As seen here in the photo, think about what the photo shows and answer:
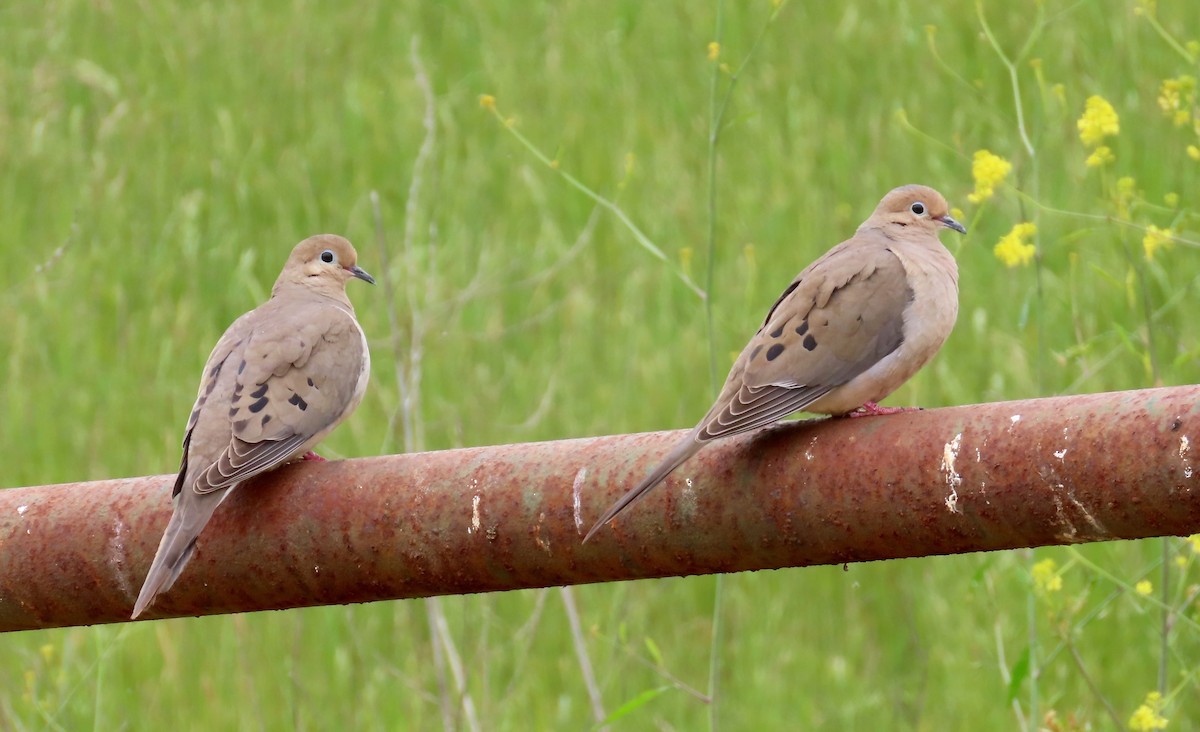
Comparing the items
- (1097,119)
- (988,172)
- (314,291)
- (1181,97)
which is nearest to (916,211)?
(988,172)

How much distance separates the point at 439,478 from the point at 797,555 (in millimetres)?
550

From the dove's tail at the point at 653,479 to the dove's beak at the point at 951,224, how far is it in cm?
158

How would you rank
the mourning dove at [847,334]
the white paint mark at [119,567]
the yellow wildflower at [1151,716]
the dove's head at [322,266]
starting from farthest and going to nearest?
1. the dove's head at [322,266]
2. the yellow wildflower at [1151,716]
3. the mourning dove at [847,334]
4. the white paint mark at [119,567]

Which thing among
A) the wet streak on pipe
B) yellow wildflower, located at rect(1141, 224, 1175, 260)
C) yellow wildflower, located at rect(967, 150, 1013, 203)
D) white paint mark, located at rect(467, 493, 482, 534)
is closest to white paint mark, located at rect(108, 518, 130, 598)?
the wet streak on pipe

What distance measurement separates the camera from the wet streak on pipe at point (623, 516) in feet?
6.77

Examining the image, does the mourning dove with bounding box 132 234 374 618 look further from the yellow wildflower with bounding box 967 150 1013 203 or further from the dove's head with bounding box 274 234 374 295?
the yellow wildflower with bounding box 967 150 1013 203

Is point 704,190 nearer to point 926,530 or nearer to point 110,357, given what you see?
point 110,357

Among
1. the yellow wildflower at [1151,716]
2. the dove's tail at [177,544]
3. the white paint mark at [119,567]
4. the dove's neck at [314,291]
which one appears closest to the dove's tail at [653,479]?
the dove's tail at [177,544]

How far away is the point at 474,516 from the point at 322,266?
207cm

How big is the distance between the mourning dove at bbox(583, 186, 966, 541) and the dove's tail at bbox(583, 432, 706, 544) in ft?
1.04

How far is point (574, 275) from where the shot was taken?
676cm

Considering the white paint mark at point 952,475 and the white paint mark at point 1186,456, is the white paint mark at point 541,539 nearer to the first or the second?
the white paint mark at point 952,475

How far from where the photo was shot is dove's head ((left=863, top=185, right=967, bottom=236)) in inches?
149

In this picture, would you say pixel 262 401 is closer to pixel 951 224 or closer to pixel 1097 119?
pixel 951 224
